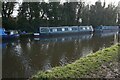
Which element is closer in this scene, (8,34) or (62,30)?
(8,34)

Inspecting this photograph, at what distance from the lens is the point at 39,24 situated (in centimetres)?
2934

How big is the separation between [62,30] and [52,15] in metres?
2.31

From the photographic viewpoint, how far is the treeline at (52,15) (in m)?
27.1

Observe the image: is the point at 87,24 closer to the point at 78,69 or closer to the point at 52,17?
the point at 52,17

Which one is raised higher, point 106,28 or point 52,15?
point 52,15

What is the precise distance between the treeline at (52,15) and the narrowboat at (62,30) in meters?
1.00

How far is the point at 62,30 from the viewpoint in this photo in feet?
103

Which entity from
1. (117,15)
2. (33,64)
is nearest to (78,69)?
(33,64)

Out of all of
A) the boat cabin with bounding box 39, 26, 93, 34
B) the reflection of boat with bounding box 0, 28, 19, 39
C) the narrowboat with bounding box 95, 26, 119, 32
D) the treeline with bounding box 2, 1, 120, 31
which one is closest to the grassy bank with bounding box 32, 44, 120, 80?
the reflection of boat with bounding box 0, 28, 19, 39

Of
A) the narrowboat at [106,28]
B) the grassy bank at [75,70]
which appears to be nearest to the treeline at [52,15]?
the narrowboat at [106,28]

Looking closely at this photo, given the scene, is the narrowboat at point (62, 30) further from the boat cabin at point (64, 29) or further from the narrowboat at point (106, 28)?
the narrowboat at point (106, 28)

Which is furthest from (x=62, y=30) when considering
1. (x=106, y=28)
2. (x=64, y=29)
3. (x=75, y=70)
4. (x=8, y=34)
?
(x=75, y=70)

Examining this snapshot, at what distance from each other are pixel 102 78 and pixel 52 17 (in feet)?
87.3

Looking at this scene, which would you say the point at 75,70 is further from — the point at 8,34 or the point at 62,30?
the point at 62,30
